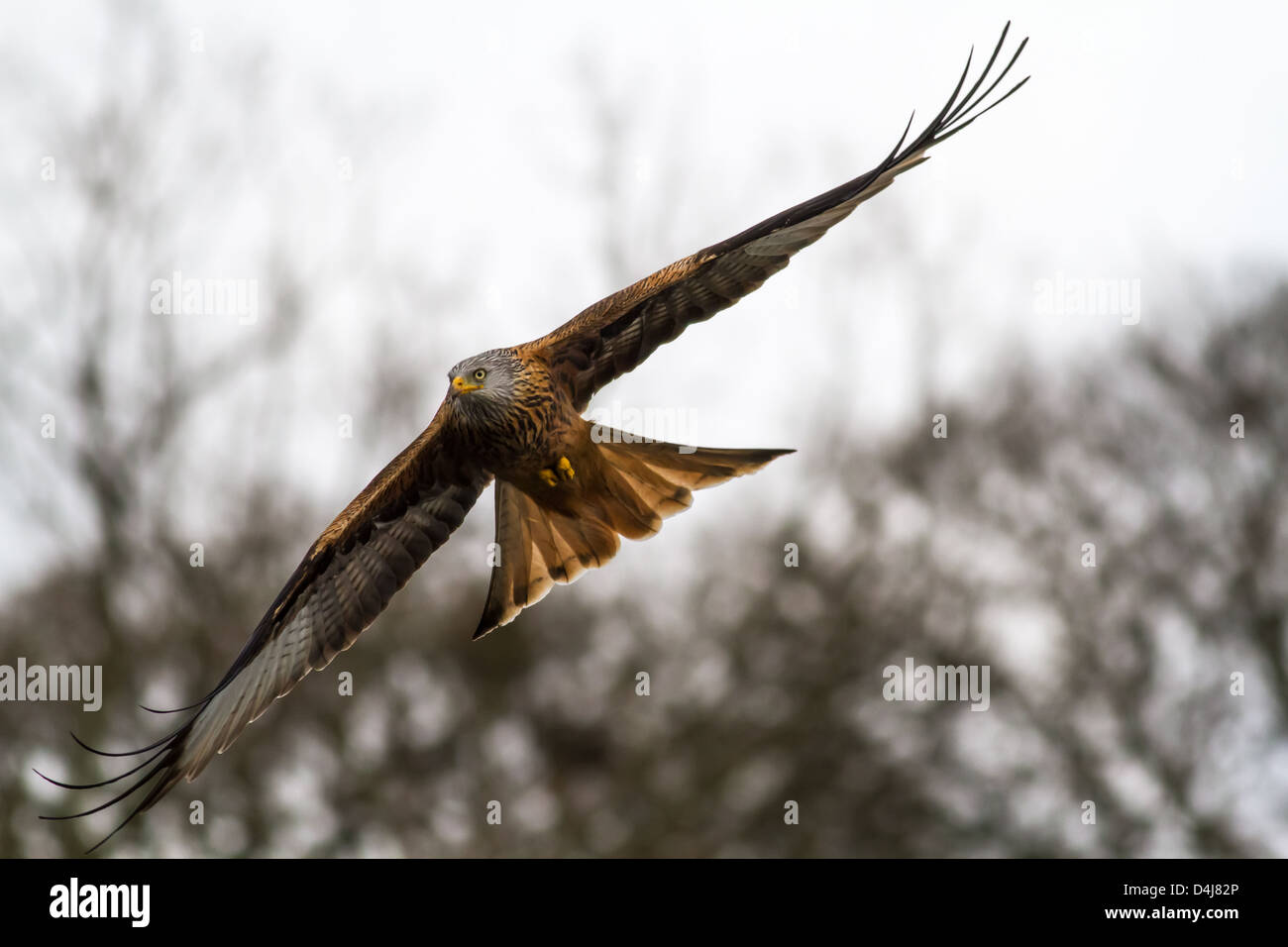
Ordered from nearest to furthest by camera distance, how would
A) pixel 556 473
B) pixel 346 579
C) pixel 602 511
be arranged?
pixel 556 473, pixel 602 511, pixel 346 579

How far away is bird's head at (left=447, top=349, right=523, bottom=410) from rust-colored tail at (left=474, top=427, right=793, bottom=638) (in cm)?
51

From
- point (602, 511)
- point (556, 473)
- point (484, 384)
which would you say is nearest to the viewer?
point (484, 384)

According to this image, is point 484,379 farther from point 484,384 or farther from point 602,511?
point 602,511

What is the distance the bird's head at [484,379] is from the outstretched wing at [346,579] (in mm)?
407

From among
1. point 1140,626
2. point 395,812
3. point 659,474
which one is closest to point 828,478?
point 1140,626

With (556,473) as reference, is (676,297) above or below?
above

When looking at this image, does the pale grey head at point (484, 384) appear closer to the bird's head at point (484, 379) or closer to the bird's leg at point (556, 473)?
the bird's head at point (484, 379)

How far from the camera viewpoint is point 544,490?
659 centimetres

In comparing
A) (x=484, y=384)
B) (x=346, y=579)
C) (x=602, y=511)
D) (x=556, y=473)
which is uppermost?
(x=484, y=384)

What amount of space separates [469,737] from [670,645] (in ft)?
11.3

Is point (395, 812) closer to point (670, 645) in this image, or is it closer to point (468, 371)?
point (670, 645)

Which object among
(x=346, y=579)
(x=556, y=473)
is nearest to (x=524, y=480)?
(x=556, y=473)

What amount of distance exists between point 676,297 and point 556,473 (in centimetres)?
102

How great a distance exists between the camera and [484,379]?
6.36m
